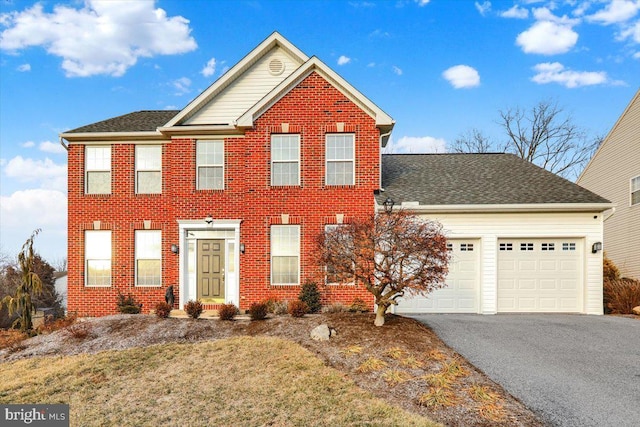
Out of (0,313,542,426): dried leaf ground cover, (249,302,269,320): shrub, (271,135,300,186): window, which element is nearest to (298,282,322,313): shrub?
(0,313,542,426): dried leaf ground cover

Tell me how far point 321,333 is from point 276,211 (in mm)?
5014

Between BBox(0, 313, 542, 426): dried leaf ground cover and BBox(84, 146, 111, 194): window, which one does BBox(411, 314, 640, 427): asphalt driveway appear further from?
BBox(84, 146, 111, 194): window

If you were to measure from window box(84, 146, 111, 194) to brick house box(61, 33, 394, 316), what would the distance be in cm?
3

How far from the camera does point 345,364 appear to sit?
7.29m

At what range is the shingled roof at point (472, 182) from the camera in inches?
495

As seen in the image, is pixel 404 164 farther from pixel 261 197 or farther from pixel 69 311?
pixel 69 311

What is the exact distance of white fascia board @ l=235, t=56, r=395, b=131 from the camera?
492 inches

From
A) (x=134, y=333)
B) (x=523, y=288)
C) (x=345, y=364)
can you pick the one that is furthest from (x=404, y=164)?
(x=134, y=333)

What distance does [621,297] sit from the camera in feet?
42.8

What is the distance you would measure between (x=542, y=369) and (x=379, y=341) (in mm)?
3043

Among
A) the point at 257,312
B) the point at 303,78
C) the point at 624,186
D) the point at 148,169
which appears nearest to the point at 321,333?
the point at 257,312

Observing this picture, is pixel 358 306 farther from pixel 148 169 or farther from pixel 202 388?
pixel 148 169

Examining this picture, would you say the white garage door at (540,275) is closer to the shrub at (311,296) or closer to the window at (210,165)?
the shrub at (311,296)

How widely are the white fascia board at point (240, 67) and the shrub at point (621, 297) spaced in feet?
43.2
